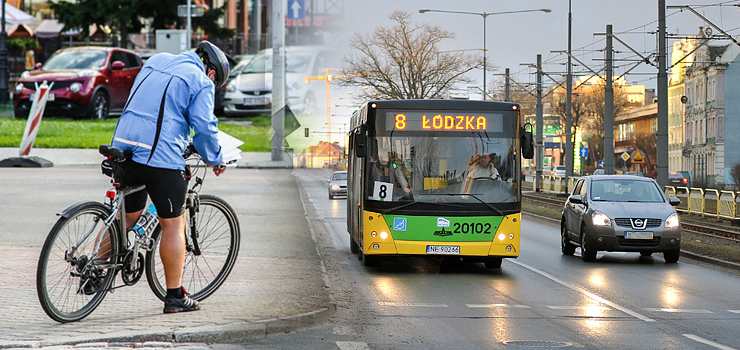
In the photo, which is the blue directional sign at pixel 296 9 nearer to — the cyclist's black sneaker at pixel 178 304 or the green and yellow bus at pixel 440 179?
the cyclist's black sneaker at pixel 178 304

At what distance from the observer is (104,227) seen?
7.05m

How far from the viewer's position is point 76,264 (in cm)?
690

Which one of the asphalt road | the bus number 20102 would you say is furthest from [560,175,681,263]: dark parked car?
the bus number 20102

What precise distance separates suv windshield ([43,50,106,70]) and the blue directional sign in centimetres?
2226

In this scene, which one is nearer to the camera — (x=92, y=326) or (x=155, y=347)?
(x=155, y=347)

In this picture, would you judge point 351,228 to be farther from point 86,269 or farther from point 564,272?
point 86,269

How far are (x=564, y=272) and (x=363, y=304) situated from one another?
17.4ft

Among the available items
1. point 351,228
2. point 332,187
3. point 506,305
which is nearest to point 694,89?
point 332,187

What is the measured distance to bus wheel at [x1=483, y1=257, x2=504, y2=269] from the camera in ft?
49.4

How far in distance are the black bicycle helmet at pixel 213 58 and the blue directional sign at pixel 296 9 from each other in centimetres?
128

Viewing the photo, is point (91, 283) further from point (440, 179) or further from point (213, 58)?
point (440, 179)

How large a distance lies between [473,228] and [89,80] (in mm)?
16524

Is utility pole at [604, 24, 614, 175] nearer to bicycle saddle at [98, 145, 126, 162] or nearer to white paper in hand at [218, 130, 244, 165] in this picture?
white paper in hand at [218, 130, 244, 165]

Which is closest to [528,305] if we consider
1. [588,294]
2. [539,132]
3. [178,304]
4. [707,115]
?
[588,294]
